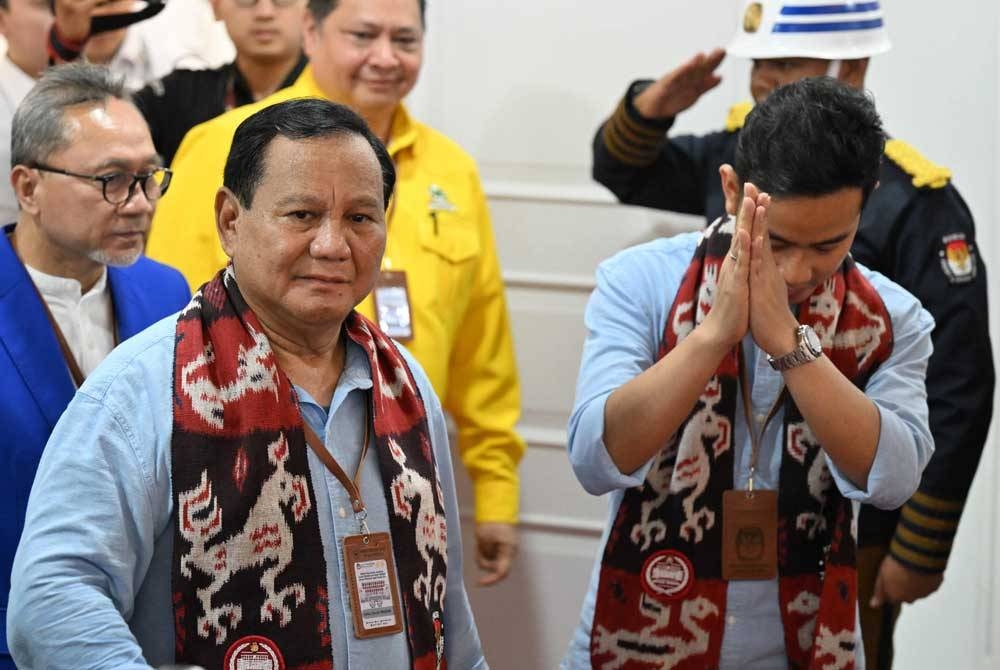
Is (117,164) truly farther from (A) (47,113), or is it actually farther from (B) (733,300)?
(B) (733,300)

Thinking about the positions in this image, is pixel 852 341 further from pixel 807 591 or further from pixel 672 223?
pixel 672 223

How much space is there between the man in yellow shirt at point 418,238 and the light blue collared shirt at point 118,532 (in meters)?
1.36

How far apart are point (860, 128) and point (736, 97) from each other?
71.1 inches

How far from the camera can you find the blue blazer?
7.64ft

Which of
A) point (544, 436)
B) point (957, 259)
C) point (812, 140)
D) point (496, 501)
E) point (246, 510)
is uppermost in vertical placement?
point (812, 140)

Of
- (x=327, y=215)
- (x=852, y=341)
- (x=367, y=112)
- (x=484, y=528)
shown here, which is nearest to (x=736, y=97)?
(x=367, y=112)

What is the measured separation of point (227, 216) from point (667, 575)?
2.87 feet

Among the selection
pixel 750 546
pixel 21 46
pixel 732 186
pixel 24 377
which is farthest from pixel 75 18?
pixel 750 546

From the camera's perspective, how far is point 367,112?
11.1 ft

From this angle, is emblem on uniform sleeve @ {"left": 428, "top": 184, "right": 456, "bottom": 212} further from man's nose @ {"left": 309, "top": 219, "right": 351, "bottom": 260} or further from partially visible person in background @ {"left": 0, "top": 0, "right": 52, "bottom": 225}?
man's nose @ {"left": 309, "top": 219, "right": 351, "bottom": 260}

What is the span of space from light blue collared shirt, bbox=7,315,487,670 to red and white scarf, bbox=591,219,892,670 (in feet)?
1.50

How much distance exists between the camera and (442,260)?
135 inches

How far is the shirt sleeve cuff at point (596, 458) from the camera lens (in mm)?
2166

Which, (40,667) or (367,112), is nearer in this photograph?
(40,667)
